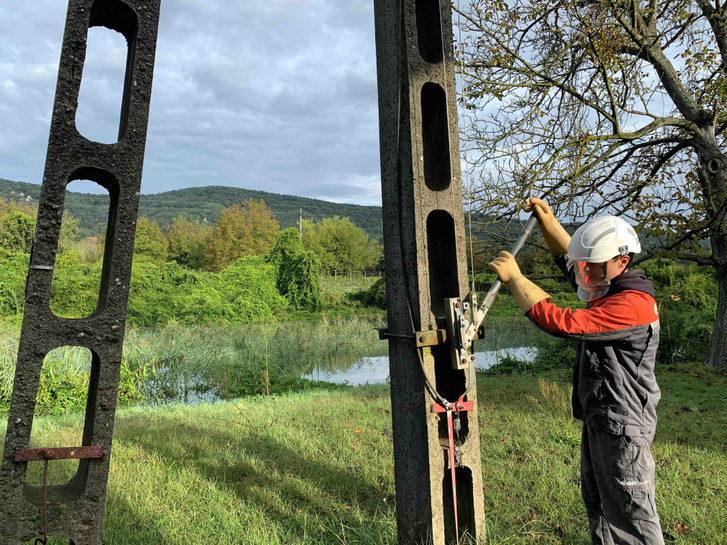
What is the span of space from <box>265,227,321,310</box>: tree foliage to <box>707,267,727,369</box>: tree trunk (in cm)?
2468

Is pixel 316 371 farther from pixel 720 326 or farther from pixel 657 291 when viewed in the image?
pixel 657 291

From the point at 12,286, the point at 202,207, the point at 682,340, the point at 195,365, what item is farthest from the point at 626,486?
the point at 202,207

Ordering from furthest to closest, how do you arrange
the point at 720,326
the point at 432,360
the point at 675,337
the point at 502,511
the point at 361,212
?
the point at 361,212, the point at 675,337, the point at 720,326, the point at 502,511, the point at 432,360

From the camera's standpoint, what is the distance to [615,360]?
9.00 ft

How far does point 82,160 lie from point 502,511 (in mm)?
3588

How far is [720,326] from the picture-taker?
11477mm

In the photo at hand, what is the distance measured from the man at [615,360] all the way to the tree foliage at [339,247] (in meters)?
52.2

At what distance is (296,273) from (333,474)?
2926cm

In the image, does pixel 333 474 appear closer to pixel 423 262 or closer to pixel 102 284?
pixel 423 262

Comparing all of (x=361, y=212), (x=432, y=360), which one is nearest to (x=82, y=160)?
(x=432, y=360)

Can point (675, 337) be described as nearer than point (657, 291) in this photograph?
Yes

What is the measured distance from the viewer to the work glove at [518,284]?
2686 mm

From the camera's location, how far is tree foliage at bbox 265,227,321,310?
3350 centimetres

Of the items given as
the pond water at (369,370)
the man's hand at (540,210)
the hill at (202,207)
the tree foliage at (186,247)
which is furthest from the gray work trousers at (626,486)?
the hill at (202,207)
